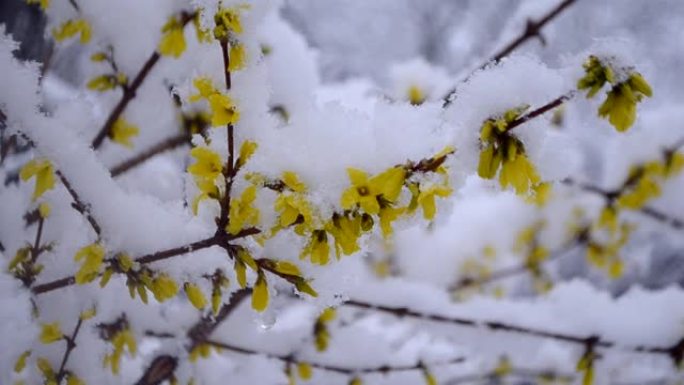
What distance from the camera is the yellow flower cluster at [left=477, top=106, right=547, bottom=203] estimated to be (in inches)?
27.7

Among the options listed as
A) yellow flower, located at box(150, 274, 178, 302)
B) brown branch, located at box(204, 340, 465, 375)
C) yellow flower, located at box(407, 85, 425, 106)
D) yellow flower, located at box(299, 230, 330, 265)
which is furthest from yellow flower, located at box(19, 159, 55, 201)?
yellow flower, located at box(407, 85, 425, 106)

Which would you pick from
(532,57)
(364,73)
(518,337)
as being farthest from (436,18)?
(532,57)

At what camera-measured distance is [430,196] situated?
693mm

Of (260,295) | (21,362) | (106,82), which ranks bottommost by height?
(21,362)

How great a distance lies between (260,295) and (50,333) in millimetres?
465

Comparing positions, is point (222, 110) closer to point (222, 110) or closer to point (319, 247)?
point (222, 110)

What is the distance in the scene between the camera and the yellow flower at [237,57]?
0.77 meters

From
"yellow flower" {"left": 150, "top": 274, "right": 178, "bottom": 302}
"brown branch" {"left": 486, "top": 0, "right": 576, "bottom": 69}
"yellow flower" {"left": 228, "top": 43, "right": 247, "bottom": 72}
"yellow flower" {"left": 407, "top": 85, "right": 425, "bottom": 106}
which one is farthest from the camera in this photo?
"yellow flower" {"left": 407, "top": 85, "right": 425, "bottom": 106}

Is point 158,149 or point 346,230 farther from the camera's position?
point 158,149

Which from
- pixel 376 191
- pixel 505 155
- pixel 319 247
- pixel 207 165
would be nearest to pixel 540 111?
pixel 505 155

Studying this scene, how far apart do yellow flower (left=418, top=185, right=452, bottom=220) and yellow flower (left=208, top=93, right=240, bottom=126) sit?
26 centimetres

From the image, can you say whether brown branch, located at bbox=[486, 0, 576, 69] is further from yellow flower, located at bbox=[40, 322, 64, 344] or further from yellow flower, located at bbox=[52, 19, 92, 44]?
yellow flower, located at bbox=[40, 322, 64, 344]

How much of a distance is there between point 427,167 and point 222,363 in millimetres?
1195

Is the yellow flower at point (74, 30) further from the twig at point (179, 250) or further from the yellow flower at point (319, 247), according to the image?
the yellow flower at point (319, 247)
